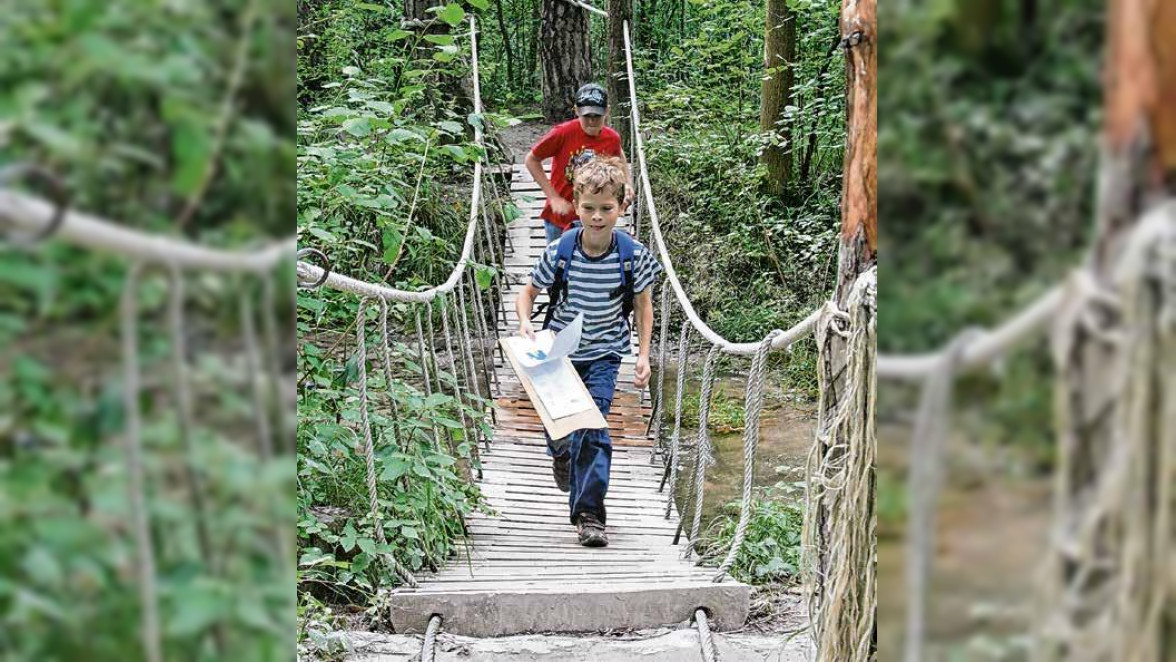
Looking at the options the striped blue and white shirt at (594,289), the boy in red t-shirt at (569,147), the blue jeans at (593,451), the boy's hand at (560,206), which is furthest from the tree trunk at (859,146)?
the boy's hand at (560,206)

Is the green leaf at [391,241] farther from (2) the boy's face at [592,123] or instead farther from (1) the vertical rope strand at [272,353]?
(1) the vertical rope strand at [272,353]

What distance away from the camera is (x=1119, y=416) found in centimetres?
35

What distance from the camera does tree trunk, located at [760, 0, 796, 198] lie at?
6.61 metres

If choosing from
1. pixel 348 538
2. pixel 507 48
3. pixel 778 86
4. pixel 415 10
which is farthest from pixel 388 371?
pixel 507 48

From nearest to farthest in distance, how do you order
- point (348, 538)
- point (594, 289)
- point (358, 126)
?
point (348, 538)
point (358, 126)
point (594, 289)

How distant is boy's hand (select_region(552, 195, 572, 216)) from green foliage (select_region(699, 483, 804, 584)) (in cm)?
109

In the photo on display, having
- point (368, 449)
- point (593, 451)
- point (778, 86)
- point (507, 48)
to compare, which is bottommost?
point (593, 451)

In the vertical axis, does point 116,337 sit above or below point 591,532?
above

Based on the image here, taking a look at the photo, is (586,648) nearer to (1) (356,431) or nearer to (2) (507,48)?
(1) (356,431)

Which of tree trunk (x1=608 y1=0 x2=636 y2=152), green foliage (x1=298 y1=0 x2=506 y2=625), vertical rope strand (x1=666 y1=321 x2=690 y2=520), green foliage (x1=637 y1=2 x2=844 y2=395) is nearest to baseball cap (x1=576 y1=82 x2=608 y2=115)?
green foliage (x1=298 y1=0 x2=506 y2=625)

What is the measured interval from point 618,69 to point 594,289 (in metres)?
5.19

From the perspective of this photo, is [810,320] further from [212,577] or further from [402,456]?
[212,577]

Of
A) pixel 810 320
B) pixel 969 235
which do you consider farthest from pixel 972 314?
pixel 810 320

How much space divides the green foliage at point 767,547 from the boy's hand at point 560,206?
1086 millimetres
